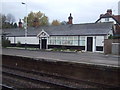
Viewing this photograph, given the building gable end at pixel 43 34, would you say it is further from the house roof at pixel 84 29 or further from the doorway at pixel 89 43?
the doorway at pixel 89 43

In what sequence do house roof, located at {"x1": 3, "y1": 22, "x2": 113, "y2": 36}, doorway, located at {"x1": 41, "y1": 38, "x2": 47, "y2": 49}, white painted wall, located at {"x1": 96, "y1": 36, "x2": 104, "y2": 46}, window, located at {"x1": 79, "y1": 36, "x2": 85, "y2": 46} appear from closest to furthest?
1. white painted wall, located at {"x1": 96, "y1": 36, "x2": 104, "y2": 46}
2. house roof, located at {"x1": 3, "y1": 22, "x2": 113, "y2": 36}
3. window, located at {"x1": 79, "y1": 36, "x2": 85, "y2": 46}
4. doorway, located at {"x1": 41, "y1": 38, "x2": 47, "y2": 49}

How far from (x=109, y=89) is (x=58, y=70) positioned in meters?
3.10

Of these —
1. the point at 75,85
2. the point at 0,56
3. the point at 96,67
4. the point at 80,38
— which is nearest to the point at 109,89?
the point at 96,67

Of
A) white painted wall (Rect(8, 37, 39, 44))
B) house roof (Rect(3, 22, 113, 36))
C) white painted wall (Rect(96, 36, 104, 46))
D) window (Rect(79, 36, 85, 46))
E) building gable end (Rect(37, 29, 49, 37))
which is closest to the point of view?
white painted wall (Rect(96, 36, 104, 46))

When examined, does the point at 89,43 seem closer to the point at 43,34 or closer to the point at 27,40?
the point at 43,34

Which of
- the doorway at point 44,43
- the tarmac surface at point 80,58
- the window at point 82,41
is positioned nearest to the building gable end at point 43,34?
the doorway at point 44,43

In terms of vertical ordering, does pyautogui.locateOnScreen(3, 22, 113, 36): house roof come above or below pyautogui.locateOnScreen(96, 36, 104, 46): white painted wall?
above

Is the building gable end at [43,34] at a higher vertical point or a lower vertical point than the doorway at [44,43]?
higher

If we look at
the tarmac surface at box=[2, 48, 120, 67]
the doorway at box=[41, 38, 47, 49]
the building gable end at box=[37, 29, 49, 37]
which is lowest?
the tarmac surface at box=[2, 48, 120, 67]

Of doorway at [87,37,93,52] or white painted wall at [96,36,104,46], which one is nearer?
white painted wall at [96,36,104,46]

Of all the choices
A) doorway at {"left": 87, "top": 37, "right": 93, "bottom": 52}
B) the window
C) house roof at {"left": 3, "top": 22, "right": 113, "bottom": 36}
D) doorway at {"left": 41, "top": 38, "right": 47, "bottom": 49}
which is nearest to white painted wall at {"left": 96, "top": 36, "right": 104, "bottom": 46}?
house roof at {"left": 3, "top": 22, "right": 113, "bottom": 36}

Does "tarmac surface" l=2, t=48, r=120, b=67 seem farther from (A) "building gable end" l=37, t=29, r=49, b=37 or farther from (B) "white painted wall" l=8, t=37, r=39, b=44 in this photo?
(B) "white painted wall" l=8, t=37, r=39, b=44

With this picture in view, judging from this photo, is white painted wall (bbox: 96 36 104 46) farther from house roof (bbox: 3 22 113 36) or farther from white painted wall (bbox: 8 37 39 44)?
white painted wall (bbox: 8 37 39 44)

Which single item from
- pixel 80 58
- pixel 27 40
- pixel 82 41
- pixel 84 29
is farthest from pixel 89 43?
pixel 80 58
